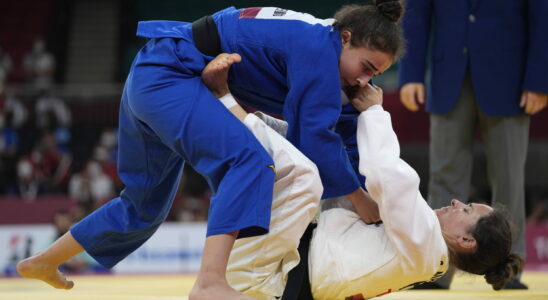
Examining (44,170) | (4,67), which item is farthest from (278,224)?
(4,67)

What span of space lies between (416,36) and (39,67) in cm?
1037

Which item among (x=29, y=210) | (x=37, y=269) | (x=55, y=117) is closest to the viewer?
(x=37, y=269)

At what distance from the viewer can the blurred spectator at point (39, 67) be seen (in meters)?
13.3

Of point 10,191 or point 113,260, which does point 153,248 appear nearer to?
point 10,191

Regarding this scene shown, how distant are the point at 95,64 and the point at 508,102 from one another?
12589 mm

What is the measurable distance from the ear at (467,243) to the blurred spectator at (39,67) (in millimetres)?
11263

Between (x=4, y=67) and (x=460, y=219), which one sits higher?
(x=460, y=219)

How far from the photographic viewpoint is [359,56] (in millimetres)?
2738

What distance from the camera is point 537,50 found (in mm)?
3910

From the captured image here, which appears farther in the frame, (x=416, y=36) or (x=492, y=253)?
(x=416, y=36)

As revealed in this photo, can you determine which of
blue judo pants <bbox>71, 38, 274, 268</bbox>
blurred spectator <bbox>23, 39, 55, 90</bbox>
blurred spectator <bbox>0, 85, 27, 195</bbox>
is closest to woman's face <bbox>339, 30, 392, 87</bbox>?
blue judo pants <bbox>71, 38, 274, 268</bbox>

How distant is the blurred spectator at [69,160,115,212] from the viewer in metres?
9.70

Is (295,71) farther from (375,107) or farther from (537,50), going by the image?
(537,50)

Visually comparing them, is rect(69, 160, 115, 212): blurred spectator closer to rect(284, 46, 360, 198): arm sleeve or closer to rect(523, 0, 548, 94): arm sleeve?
rect(523, 0, 548, 94): arm sleeve
